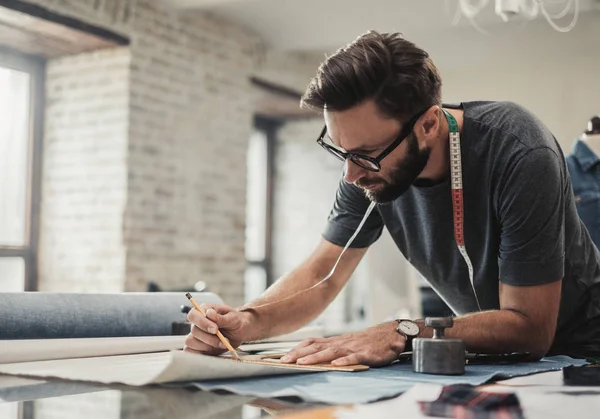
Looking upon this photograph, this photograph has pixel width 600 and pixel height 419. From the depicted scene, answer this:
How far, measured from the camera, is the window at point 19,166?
5500 millimetres

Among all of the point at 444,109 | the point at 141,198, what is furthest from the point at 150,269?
the point at 444,109

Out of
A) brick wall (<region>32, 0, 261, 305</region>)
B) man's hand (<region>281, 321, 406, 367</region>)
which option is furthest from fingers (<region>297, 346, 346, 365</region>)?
brick wall (<region>32, 0, 261, 305</region>)

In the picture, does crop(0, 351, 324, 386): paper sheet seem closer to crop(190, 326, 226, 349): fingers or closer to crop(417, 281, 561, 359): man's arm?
crop(190, 326, 226, 349): fingers

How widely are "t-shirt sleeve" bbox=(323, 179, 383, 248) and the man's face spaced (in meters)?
0.28

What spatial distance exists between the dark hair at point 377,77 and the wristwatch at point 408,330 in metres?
0.47

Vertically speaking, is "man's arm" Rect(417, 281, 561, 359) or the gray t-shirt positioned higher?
the gray t-shirt

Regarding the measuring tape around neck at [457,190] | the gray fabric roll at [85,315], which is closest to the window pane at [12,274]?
the gray fabric roll at [85,315]

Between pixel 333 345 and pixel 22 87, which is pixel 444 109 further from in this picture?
pixel 22 87

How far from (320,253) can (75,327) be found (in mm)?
740

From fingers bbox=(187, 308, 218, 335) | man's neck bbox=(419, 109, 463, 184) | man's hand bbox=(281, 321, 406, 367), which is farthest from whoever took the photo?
man's neck bbox=(419, 109, 463, 184)

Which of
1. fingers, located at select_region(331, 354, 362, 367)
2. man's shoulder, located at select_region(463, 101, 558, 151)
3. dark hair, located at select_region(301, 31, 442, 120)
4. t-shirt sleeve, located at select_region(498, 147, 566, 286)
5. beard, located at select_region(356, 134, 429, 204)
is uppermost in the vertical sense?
dark hair, located at select_region(301, 31, 442, 120)

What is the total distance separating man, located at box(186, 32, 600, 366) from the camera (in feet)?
5.14

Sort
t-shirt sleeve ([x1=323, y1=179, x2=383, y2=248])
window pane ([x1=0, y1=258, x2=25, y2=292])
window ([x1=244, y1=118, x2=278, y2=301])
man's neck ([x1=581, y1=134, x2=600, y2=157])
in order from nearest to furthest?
t-shirt sleeve ([x1=323, y1=179, x2=383, y2=248]) → man's neck ([x1=581, y1=134, x2=600, y2=157]) → window pane ([x1=0, y1=258, x2=25, y2=292]) → window ([x1=244, y1=118, x2=278, y2=301])

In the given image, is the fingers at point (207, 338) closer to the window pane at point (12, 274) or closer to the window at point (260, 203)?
the window pane at point (12, 274)
